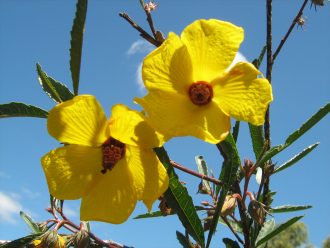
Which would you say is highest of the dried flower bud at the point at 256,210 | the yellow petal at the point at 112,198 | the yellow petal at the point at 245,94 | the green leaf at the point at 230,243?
the yellow petal at the point at 245,94

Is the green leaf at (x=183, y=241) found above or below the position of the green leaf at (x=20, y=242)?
below

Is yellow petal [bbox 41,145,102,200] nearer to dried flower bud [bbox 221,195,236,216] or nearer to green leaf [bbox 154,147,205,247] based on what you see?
green leaf [bbox 154,147,205,247]

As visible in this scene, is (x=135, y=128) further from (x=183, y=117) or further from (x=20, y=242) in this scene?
(x=20, y=242)

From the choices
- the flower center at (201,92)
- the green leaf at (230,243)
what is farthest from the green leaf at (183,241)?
the flower center at (201,92)

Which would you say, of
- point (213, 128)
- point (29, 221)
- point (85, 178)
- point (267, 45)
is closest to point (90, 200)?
point (85, 178)

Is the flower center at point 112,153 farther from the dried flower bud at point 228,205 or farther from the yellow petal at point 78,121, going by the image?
the dried flower bud at point 228,205

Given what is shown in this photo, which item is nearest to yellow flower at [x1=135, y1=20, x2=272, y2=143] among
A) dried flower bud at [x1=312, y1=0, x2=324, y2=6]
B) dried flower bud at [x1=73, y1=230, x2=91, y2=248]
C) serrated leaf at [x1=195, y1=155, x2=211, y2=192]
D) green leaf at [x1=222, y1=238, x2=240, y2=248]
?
green leaf at [x1=222, y1=238, x2=240, y2=248]
